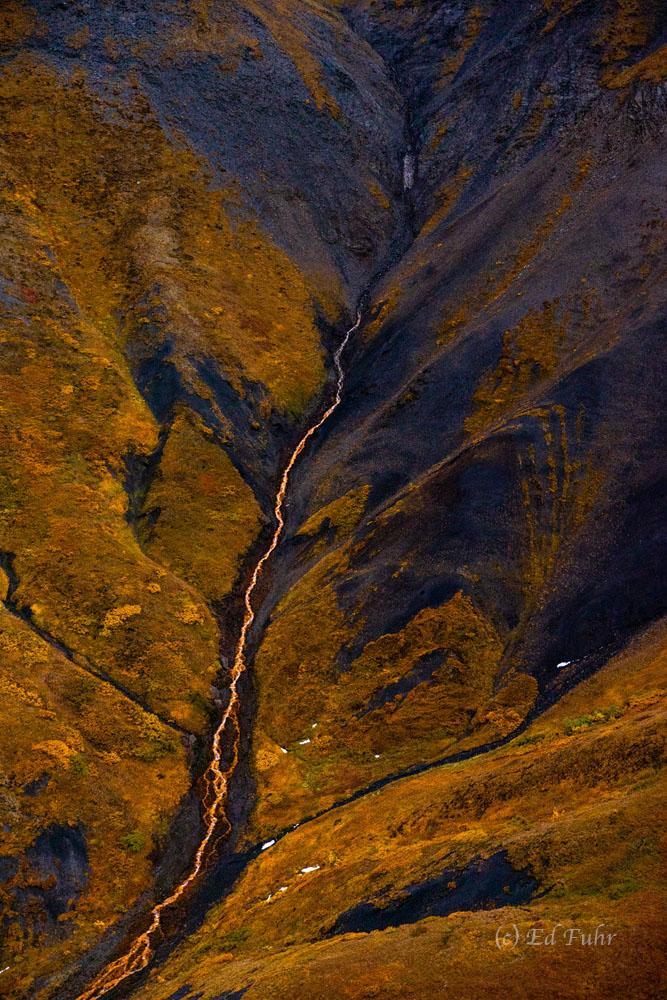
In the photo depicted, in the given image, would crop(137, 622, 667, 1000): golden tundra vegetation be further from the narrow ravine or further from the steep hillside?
the narrow ravine

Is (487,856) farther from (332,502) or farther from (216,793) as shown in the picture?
(332,502)

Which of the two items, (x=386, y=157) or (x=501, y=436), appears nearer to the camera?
(x=501, y=436)

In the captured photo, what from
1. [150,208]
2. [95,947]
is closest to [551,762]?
[95,947]

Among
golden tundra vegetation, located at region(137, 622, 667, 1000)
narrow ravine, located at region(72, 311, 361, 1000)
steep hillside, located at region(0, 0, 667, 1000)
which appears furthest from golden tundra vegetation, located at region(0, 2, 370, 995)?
golden tundra vegetation, located at region(137, 622, 667, 1000)

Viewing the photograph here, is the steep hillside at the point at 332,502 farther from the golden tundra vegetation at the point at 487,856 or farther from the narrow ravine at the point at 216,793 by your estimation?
the narrow ravine at the point at 216,793

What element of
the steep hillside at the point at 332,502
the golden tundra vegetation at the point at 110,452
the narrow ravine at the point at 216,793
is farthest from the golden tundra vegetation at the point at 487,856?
the golden tundra vegetation at the point at 110,452

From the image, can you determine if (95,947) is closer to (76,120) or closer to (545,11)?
(76,120)
